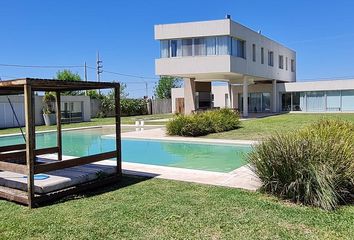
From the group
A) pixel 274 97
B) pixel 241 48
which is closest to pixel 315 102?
pixel 274 97

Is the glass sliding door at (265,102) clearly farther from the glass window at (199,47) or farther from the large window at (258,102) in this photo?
the glass window at (199,47)

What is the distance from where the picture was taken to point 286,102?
143ft

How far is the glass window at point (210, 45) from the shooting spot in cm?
2869

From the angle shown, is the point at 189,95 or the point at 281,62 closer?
the point at 189,95

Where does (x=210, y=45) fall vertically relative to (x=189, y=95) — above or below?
above

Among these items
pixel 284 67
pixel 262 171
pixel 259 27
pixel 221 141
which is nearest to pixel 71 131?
pixel 221 141

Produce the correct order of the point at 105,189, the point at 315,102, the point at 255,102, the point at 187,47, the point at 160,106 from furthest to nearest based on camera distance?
1. the point at 160,106
2. the point at 255,102
3. the point at 315,102
4. the point at 187,47
5. the point at 105,189

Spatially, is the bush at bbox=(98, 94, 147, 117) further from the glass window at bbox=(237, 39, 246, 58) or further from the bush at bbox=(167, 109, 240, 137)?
the bush at bbox=(167, 109, 240, 137)

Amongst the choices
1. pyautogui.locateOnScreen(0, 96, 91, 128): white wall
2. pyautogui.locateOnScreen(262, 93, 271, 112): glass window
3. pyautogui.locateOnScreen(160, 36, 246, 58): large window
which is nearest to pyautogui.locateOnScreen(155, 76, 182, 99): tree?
pyautogui.locateOnScreen(262, 93, 271, 112): glass window

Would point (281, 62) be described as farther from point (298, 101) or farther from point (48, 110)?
point (48, 110)

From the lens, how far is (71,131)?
2544 cm

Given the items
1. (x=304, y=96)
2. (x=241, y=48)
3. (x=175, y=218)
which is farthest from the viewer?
(x=304, y=96)

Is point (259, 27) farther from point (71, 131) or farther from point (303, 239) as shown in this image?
point (303, 239)

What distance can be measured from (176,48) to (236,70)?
5.20 metres
